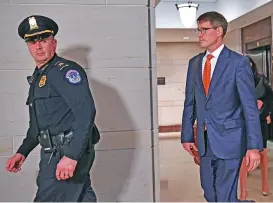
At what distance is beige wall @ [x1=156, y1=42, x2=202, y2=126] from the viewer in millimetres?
12250

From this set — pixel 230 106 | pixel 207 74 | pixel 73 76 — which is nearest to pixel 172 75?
pixel 207 74

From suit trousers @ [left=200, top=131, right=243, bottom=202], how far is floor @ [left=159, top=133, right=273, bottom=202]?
169 centimetres

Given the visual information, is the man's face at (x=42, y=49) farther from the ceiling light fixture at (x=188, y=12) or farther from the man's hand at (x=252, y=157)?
the ceiling light fixture at (x=188, y=12)

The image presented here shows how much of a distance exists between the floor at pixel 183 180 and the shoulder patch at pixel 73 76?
254 cm

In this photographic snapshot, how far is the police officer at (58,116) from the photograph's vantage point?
195cm

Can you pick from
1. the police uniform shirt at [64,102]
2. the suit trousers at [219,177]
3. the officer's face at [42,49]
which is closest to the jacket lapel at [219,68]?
the suit trousers at [219,177]

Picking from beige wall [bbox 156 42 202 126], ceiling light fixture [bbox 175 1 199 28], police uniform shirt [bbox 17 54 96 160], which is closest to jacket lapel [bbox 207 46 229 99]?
police uniform shirt [bbox 17 54 96 160]

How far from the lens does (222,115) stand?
96.4 inches

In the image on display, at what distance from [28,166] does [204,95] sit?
1.47 m

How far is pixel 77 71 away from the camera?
79.9 inches

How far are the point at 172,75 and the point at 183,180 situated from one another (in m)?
7.30

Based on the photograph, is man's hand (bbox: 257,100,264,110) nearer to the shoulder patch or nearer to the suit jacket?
the suit jacket

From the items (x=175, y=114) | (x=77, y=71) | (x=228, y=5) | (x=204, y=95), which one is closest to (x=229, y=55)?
(x=204, y=95)

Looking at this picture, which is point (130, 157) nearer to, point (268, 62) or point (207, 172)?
point (207, 172)
